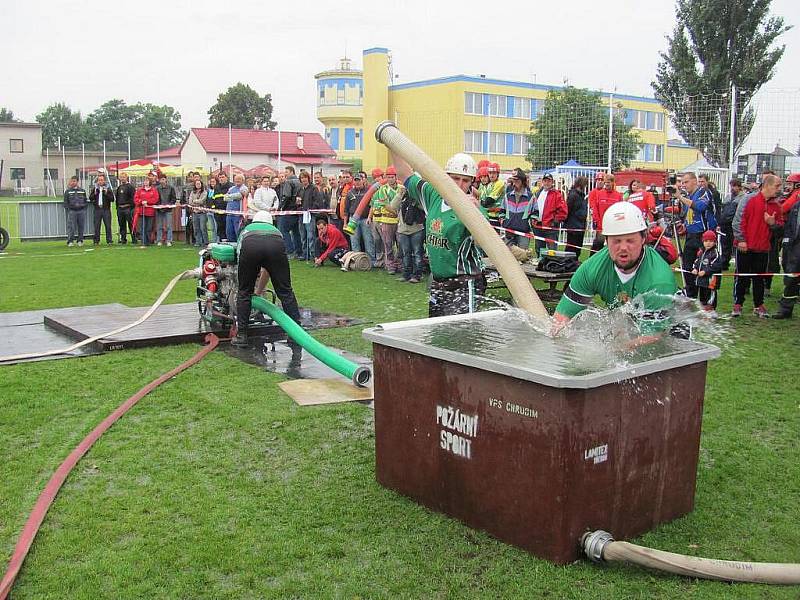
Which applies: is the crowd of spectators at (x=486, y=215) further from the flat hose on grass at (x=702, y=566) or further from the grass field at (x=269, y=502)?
the flat hose on grass at (x=702, y=566)

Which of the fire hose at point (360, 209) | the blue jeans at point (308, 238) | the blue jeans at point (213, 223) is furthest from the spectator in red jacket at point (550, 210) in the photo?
the blue jeans at point (213, 223)

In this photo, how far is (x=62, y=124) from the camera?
116 meters

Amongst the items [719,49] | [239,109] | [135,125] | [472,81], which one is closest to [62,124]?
[135,125]

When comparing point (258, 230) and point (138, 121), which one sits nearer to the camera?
point (258, 230)

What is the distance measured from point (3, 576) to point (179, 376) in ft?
13.5

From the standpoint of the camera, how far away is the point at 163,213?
2411 cm

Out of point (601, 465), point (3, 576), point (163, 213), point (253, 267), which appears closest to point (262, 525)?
point (3, 576)

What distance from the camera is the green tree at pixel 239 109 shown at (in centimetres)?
10006

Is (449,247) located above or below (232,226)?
above

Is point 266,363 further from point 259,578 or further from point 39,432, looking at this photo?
point 259,578

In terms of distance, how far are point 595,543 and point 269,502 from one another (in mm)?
2023

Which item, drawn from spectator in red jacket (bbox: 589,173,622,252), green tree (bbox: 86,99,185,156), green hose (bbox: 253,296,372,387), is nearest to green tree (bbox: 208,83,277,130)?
green tree (bbox: 86,99,185,156)

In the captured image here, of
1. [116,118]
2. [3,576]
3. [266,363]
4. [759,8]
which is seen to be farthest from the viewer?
[116,118]

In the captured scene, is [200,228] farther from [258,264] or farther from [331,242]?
[258,264]
